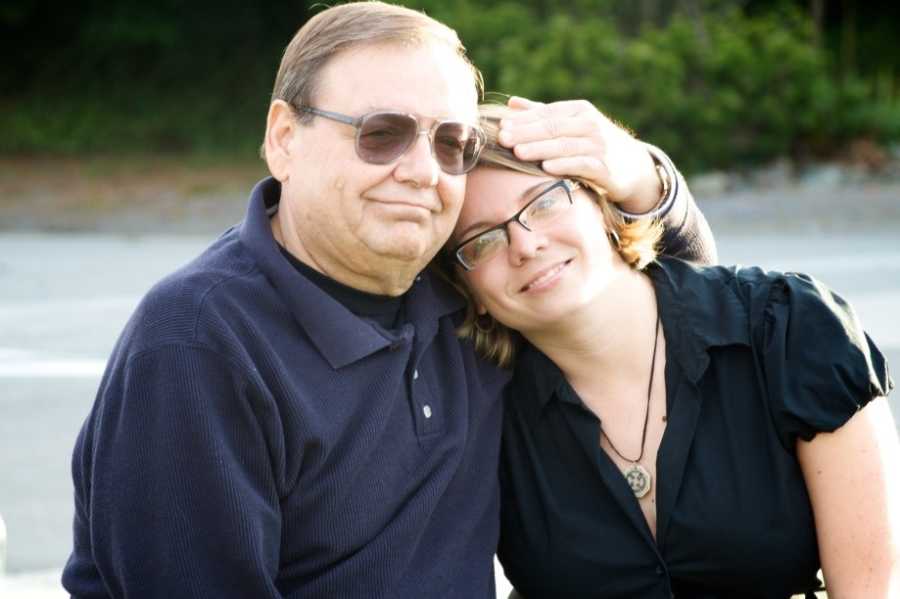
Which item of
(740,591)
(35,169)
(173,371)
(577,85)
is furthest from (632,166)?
(35,169)

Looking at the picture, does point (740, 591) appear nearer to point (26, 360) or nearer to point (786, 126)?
point (26, 360)

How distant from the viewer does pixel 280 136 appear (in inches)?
114

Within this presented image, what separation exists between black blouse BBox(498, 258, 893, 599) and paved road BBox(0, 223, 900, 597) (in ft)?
8.39

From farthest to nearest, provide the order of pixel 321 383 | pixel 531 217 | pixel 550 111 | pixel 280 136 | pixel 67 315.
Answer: pixel 67 315 → pixel 550 111 → pixel 531 217 → pixel 280 136 → pixel 321 383

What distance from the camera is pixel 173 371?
2.44 meters

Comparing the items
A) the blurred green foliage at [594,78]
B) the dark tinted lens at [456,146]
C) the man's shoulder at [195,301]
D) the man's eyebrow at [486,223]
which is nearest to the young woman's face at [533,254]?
the man's eyebrow at [486,223]

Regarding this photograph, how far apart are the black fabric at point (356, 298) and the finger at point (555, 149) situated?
463 millimetres

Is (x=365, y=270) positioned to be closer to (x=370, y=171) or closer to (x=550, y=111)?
(x=370, y=171)

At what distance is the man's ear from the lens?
9.37 ft

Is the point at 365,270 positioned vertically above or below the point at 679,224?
above

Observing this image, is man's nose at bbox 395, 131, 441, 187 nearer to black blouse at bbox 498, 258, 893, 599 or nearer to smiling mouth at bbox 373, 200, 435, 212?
smiling mouth at bbox 373, 200, 435, 212

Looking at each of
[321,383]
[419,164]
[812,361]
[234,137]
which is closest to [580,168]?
[419,164]

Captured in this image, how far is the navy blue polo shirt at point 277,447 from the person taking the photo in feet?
8.01

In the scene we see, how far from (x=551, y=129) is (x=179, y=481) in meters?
Result: 1.25
